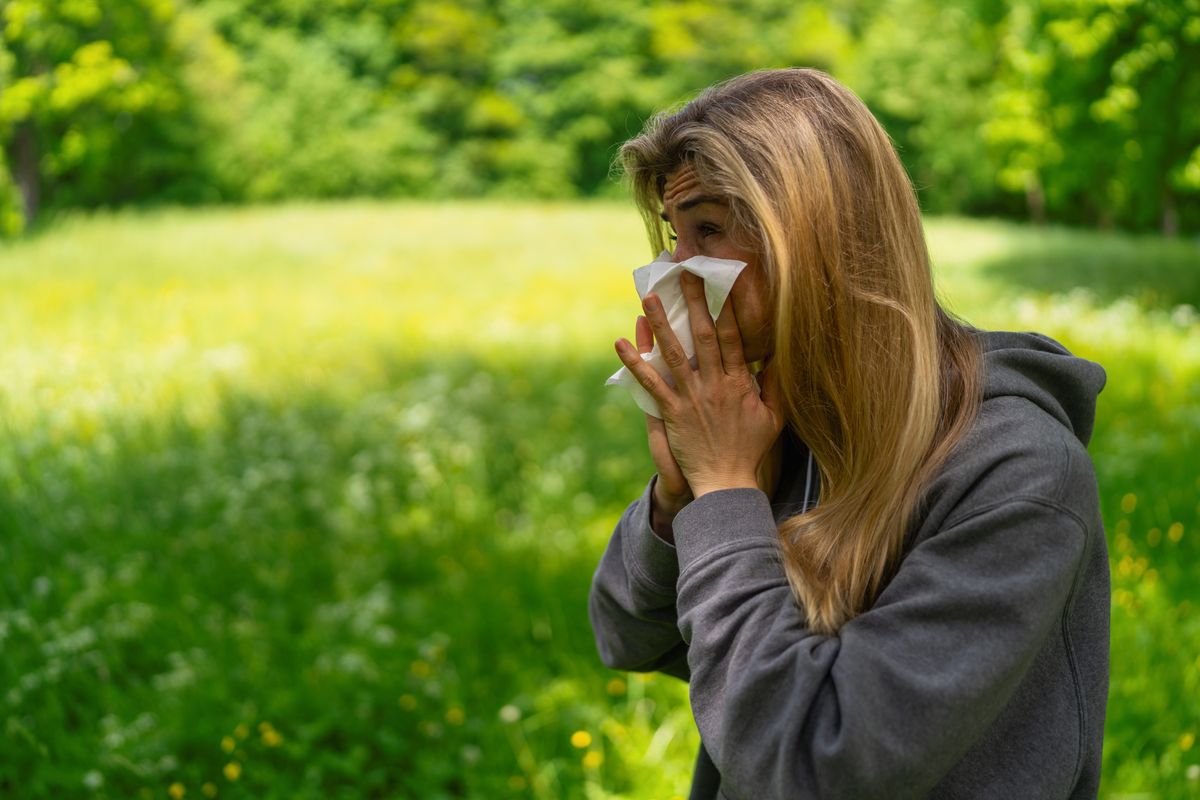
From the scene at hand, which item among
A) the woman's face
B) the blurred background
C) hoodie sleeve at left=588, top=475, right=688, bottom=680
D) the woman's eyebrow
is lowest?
the blurred background

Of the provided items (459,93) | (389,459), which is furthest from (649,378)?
(459,93)

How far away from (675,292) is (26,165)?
1600cm

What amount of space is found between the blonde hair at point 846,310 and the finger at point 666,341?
0.13 m

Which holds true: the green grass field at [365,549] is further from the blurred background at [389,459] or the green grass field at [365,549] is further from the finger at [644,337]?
the finger at [644,337]

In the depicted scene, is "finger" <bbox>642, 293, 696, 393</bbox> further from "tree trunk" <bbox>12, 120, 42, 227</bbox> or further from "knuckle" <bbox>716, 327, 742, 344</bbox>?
"tree trunk" <bbox>12, 120, 42, 227</bbox>

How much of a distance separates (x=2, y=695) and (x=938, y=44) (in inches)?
1371

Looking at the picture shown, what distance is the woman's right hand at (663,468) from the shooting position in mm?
1428

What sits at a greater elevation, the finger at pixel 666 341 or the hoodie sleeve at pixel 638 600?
the finger at pixel 666 341

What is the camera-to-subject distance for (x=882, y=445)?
129 centimetres

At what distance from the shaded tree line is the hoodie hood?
45.1ft

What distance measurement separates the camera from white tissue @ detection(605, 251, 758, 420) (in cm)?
134

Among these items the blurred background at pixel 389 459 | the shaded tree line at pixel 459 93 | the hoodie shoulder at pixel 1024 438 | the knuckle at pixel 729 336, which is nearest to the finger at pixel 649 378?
the knuckle at pixel 729 336

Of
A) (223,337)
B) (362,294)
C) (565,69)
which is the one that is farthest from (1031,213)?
(223,337)

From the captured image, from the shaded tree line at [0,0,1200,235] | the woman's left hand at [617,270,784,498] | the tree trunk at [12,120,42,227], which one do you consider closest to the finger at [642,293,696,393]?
the woman's left hand at [617,270,784,498]
